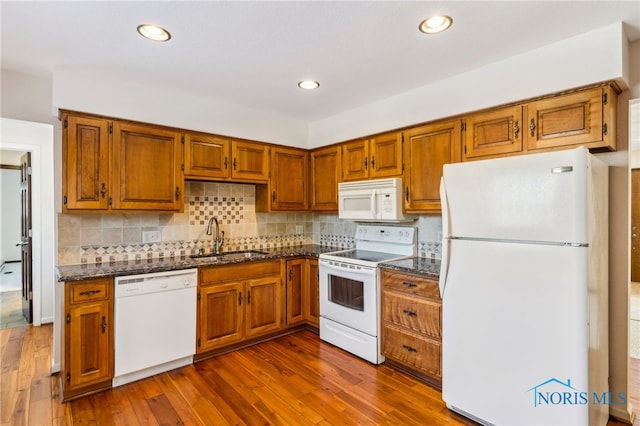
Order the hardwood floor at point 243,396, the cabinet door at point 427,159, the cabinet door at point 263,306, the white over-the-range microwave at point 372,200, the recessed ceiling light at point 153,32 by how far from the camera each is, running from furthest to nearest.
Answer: the cabinet door at point 263,306 < the white over-the-range microwave at point 372,200 < the cabinet door at point 427,159 < the hardwood floor at point 243,396 < the recessed ceiling light at point 153,32

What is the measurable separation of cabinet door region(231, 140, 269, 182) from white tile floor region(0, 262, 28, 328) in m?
Answer: 3.16

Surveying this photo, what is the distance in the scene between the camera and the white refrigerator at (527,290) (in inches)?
64.7

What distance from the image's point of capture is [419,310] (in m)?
2.53

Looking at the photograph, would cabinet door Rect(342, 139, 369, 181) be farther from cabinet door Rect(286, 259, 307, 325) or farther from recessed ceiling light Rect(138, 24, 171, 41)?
recessed ceiling light Rect(138, 24, 171, 41)

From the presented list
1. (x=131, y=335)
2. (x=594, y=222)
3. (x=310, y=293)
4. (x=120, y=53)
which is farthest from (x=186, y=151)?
(x=594, y=222)

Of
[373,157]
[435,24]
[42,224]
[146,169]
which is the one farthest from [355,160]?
[42,224]

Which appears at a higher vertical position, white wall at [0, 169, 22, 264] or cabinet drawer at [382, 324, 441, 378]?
white wall at [0, 169, 22, 264]

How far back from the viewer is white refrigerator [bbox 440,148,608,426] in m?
1.64

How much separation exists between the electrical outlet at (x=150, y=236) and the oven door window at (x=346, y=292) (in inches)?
67.9

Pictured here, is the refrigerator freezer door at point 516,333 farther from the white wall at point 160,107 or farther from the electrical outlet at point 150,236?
the electrical outlet at point 150,236

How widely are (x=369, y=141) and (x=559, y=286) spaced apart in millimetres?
2112

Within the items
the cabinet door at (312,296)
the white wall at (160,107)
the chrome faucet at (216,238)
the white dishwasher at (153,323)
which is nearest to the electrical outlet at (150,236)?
the chrome faucet at (216,238)

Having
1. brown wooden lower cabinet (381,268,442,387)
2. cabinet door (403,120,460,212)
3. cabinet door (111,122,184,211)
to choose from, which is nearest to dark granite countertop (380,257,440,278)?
brown wooden lower cabinet (381,268,442,387)

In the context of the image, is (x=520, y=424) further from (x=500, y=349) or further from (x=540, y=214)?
(x=540, y=214)
